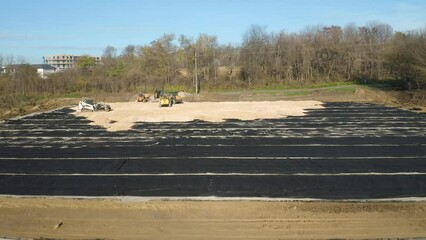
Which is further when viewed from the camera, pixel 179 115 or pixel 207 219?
pixel 179 115

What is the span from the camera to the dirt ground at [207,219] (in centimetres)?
834

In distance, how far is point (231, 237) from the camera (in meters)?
8.10

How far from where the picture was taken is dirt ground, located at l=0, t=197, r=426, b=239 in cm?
834

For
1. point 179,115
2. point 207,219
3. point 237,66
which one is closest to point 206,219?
point 207,219

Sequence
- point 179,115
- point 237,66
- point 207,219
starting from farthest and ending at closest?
point 237,66 < point 179,115 < point 207,219

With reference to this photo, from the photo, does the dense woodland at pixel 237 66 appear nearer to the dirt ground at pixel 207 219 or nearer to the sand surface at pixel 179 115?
the sand surface at pixel 179 115

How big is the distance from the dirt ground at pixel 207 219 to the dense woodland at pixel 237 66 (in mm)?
42541

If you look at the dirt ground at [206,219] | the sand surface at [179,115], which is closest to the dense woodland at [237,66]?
the sand surface at [179,115]

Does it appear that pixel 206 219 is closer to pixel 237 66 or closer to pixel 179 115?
pixel 179 115

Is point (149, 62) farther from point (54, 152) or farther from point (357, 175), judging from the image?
point (357, 175)

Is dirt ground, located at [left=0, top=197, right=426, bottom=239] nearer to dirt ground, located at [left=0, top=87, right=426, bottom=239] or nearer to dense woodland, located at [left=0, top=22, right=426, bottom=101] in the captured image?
dirt ground, located at [left=0, top=87, right=426, bottom=239]

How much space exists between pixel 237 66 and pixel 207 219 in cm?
5205

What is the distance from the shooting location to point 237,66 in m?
60.2

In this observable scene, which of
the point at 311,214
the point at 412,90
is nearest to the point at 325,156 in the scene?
the point at 311,214
